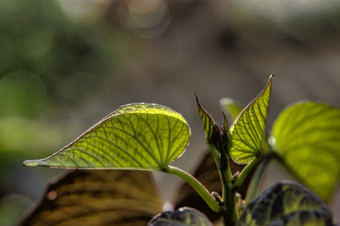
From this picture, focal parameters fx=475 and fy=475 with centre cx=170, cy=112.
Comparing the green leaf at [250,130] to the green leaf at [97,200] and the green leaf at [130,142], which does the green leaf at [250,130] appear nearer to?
the green leaf at [130,142]

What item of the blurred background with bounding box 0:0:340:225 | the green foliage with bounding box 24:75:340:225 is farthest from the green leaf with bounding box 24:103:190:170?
the blurred background with bounding box 0:0:340:225

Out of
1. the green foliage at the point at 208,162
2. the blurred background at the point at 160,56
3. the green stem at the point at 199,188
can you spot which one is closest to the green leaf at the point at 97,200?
the green foliage at the point at 208,162

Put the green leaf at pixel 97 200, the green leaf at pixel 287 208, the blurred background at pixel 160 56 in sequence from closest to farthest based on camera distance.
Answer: the green leaf at pixel 287 208, the green leaf at pixel 97 200, the blurred background at pixel 160 56

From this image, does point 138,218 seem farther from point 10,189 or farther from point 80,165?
point 10,189

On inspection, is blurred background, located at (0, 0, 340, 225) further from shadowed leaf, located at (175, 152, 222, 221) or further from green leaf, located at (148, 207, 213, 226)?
green leaf, located at (148, 207, 213, 226)

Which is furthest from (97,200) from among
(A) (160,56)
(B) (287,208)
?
(A) (160,56)

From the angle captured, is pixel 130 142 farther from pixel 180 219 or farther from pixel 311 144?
pixel 311 144

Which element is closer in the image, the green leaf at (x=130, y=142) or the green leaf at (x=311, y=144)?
the green leaf at (x=130, y=142)
